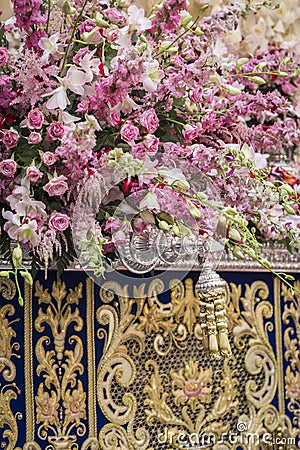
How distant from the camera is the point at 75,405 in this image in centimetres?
154

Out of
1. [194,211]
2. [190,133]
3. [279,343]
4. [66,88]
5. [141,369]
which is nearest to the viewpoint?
[194,211]

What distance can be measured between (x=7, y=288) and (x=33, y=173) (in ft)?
0.83

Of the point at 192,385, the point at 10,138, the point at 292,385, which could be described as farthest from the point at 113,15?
the point at 292,385

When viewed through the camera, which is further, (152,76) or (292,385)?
(292,385)

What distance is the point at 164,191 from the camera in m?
1.37

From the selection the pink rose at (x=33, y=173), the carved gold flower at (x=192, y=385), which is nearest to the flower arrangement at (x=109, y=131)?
the pink rose at (x=33, y=173)

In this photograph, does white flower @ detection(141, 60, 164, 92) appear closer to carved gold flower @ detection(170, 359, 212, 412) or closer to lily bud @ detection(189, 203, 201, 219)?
lily bud @ detection(189, 203, 201, 219)

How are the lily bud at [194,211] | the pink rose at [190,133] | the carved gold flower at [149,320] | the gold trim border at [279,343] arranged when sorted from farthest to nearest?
the gold trim border at [279,343]
the carved gold flower at [149,320]
the pink rose at [190,133]
the lily bud at [194,211]

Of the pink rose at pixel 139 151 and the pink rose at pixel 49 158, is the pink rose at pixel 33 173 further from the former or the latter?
the pink rose at pixel 139 151

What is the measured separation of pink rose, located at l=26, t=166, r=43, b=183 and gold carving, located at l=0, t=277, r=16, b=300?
23 cm

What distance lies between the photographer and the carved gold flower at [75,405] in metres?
1.53

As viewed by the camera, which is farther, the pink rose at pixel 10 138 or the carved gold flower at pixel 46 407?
the carved gold flower at pixel 46 407

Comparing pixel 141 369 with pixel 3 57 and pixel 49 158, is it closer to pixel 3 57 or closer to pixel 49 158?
pixel 49 158

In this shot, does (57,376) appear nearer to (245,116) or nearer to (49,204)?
(49,204)
